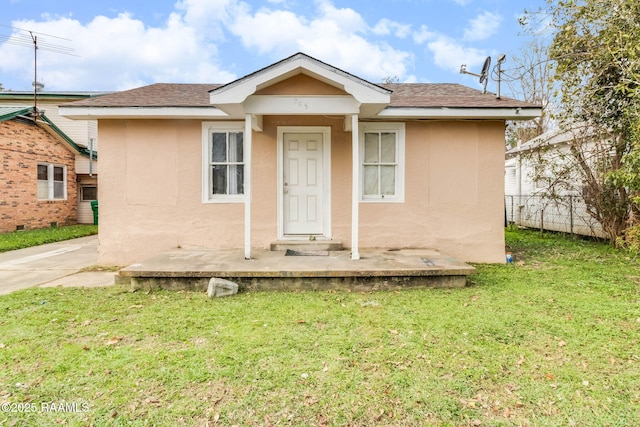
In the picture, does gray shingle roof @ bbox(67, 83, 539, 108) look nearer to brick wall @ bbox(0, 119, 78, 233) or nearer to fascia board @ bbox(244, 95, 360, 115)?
fascia board @ bbox(244, 95, 360, 115)

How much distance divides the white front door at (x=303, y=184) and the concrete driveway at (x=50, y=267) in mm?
3224

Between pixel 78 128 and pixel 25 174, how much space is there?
437 centimetres

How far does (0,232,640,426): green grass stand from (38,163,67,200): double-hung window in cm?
1071

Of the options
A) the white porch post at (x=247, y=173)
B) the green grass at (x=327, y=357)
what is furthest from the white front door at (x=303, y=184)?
the green grass at (x=327, y=357)

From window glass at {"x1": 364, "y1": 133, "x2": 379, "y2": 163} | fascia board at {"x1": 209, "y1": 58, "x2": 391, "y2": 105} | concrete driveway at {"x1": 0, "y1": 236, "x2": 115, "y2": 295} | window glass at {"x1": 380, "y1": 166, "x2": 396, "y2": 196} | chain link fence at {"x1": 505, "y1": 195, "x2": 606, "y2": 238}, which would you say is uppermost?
fascia board at {"x1": 209, "y1": 58, "x2": 391, "y2": 105}

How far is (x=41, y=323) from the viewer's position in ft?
12.4

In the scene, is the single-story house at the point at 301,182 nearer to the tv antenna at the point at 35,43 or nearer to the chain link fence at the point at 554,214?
the chain link fence at the point at 554,214

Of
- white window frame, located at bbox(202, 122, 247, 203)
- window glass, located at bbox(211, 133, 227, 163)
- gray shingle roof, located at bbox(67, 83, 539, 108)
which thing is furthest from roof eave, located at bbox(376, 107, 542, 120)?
window glass, located at bbox(211, 133, 227, 163)

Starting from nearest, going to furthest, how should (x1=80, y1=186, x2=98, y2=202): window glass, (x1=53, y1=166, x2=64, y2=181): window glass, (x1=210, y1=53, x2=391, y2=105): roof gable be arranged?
(x1=210, y1=53, x2=391, y2=105): roof gable
(x1=53, y1=166, x2=64, y2=181): window glass
(x1=80, y1=186, x2=98, y2=202): window glass

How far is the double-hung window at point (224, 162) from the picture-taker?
688 cm

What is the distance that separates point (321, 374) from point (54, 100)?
63.1 ft

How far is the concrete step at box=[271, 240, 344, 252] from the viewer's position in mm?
6578

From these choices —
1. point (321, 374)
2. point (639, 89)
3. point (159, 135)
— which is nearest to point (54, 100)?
point (159, 135)

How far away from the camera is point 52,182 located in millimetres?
13703
